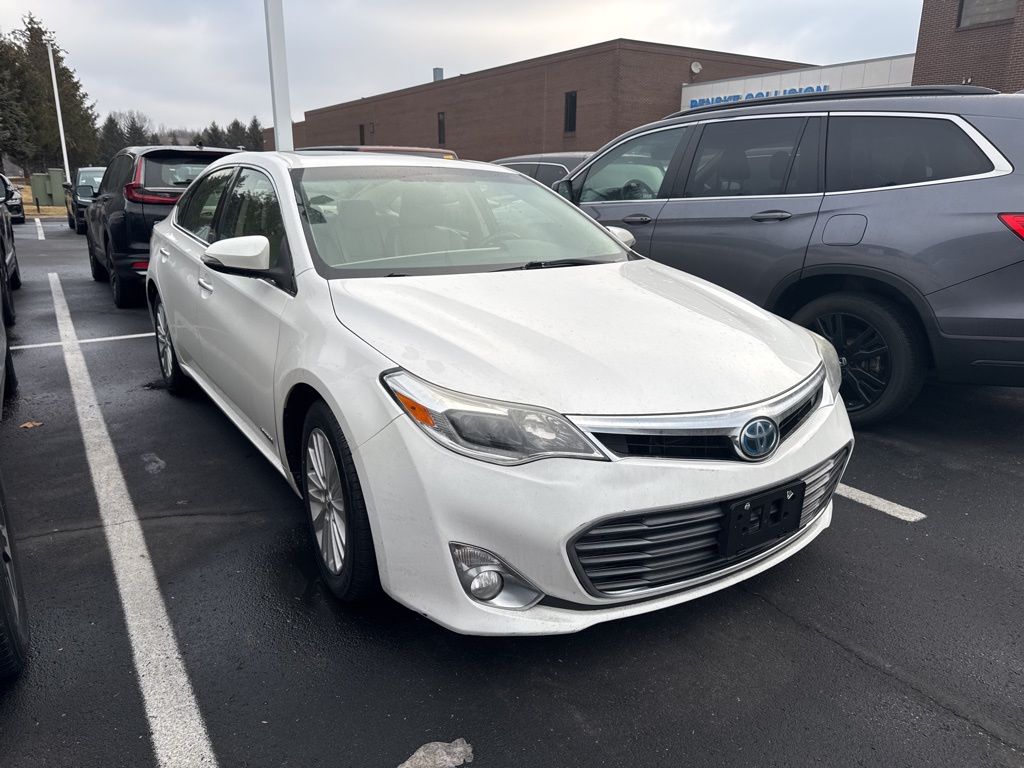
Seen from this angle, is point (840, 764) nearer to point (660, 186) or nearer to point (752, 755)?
point (752, 755)

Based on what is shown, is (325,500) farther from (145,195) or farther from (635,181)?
(145,195)

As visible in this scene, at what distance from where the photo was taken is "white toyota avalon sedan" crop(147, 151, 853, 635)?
213cm

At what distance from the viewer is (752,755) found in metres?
2.06

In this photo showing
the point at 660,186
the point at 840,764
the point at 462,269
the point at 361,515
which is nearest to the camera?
the point at 840,764

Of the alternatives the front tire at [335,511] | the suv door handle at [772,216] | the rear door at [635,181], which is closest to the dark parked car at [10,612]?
the front tire at [335,511]

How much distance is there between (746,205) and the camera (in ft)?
15.9

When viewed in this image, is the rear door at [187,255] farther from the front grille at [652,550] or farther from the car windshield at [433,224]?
the front grille at [652,550]

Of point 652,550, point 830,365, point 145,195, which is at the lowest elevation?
point 652,550

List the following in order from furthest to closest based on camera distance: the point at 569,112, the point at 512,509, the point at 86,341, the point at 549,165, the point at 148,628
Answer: the point at 569,112, the point at 549,165, the point at 86,341, the point at 148,628, the point at 512,509

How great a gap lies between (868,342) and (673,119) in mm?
2248

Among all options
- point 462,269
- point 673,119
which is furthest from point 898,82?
point 462,269

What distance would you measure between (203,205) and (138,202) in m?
3.69

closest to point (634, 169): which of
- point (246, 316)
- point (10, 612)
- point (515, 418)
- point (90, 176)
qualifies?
point (246, 316)

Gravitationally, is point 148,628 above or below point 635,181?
below
